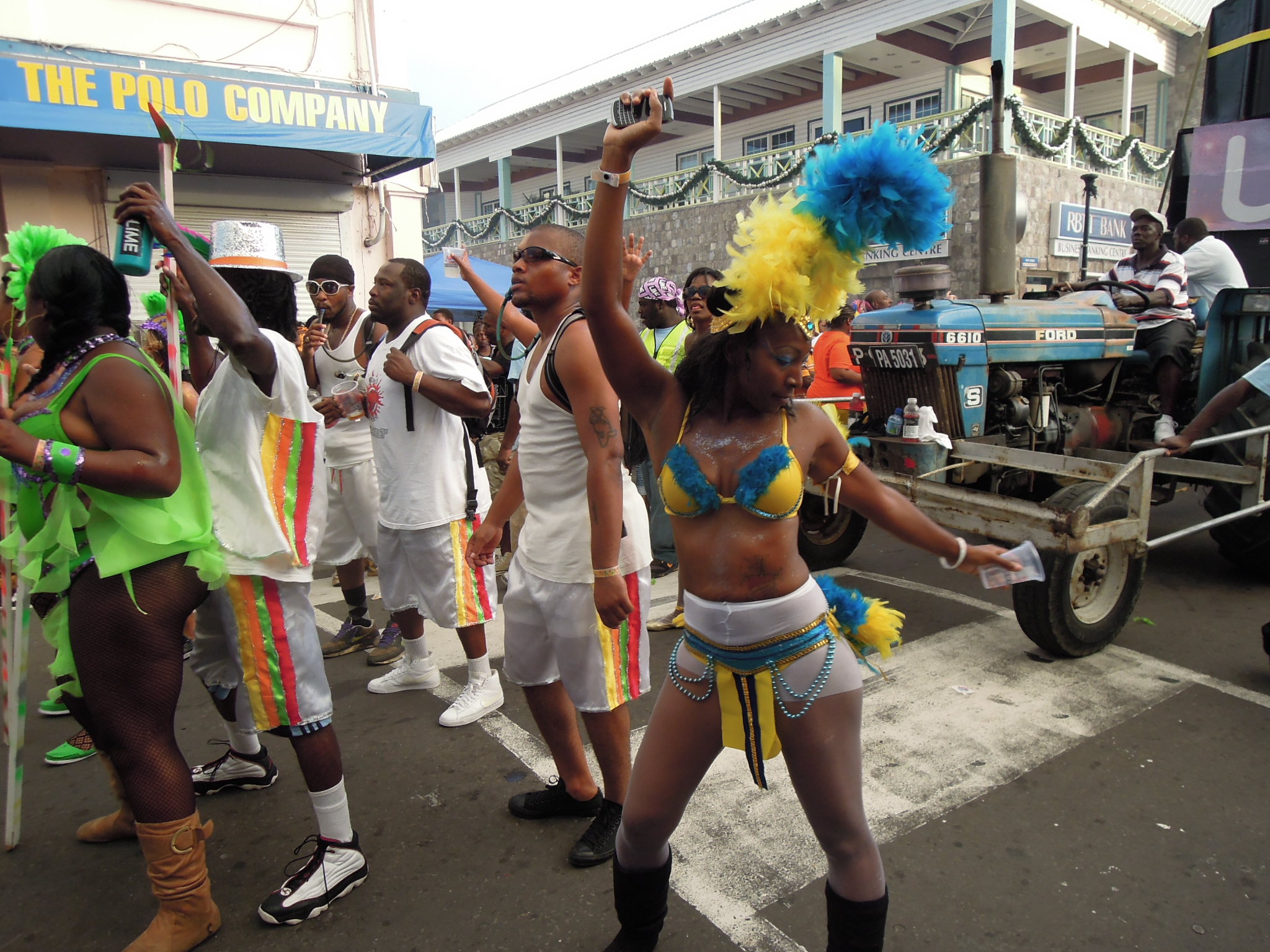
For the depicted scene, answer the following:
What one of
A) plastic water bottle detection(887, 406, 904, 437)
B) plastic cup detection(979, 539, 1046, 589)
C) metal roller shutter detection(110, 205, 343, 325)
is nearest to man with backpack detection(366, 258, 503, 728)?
plastic cup detection(979, 539, 1046, 589)

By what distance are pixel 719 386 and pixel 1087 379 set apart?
16.5 feet

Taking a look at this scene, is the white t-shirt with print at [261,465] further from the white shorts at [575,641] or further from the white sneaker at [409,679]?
the white sneaker at [409,679]

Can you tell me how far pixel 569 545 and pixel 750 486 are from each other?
0.93 metres

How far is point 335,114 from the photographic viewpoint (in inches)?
393

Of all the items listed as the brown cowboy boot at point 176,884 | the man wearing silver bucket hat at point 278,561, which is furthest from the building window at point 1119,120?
the brown cowboy boot at point 176,884

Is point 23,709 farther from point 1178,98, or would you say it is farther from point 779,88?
point 1178,98

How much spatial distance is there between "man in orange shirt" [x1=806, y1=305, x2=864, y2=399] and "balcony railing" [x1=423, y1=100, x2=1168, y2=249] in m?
5.95

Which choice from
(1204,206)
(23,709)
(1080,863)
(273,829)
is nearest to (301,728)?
(273,829)

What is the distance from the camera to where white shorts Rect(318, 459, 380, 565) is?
14.7 ft

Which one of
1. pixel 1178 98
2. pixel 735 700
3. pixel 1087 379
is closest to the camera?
pixel 735 700

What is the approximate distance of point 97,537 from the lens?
7.82 ft

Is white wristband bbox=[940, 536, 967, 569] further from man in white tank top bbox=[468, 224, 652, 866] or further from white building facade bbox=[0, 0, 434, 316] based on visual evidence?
white building facade bbox=[0, 0, 434, 316]

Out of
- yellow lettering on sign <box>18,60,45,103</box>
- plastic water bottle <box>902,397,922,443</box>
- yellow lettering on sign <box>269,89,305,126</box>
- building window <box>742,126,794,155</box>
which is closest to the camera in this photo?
plastic water bottle <box>902,397,922,443</box>

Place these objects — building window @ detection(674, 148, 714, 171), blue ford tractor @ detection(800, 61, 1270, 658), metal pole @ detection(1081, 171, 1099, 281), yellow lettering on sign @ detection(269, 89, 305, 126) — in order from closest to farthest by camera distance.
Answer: blue ford tractor @ detection(800, 61, 1270, 658), metal pole @ detection(1081, 171, 1099, 281), yellow lettering on sign @ detection(269, 89, 305, 126), building window @ detection(674, 148, 714, 171)
